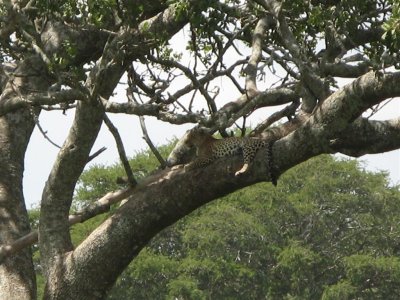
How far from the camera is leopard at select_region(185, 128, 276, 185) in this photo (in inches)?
378

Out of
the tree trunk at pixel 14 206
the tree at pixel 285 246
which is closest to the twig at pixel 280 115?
the tree trunk at pixel 14 206

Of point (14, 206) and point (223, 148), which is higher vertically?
A: point (14, 206)

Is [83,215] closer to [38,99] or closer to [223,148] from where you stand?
[38,99]

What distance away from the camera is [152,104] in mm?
9688

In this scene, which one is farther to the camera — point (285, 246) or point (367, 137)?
point (285, 246)

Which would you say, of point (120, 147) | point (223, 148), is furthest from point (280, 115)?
point (120, 147)

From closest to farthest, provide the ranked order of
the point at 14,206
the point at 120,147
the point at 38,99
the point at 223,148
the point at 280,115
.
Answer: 1. the point at 120,147
2. the point at 38,99
3. the point at 280,115
4. the point at 14,206
5. the point at 223,148

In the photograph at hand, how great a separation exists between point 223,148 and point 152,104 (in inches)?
70.9

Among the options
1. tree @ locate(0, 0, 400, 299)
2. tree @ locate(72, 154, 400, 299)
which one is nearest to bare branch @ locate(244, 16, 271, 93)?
tree @ locate(0, 0, 400, 299)

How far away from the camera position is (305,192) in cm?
4575

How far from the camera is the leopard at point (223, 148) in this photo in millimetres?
9609

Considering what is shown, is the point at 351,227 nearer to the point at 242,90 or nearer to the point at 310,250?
the point at 310,250

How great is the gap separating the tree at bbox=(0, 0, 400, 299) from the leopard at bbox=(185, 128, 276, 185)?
0.09 metres

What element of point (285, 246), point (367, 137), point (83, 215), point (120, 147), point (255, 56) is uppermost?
point (285, 246)
